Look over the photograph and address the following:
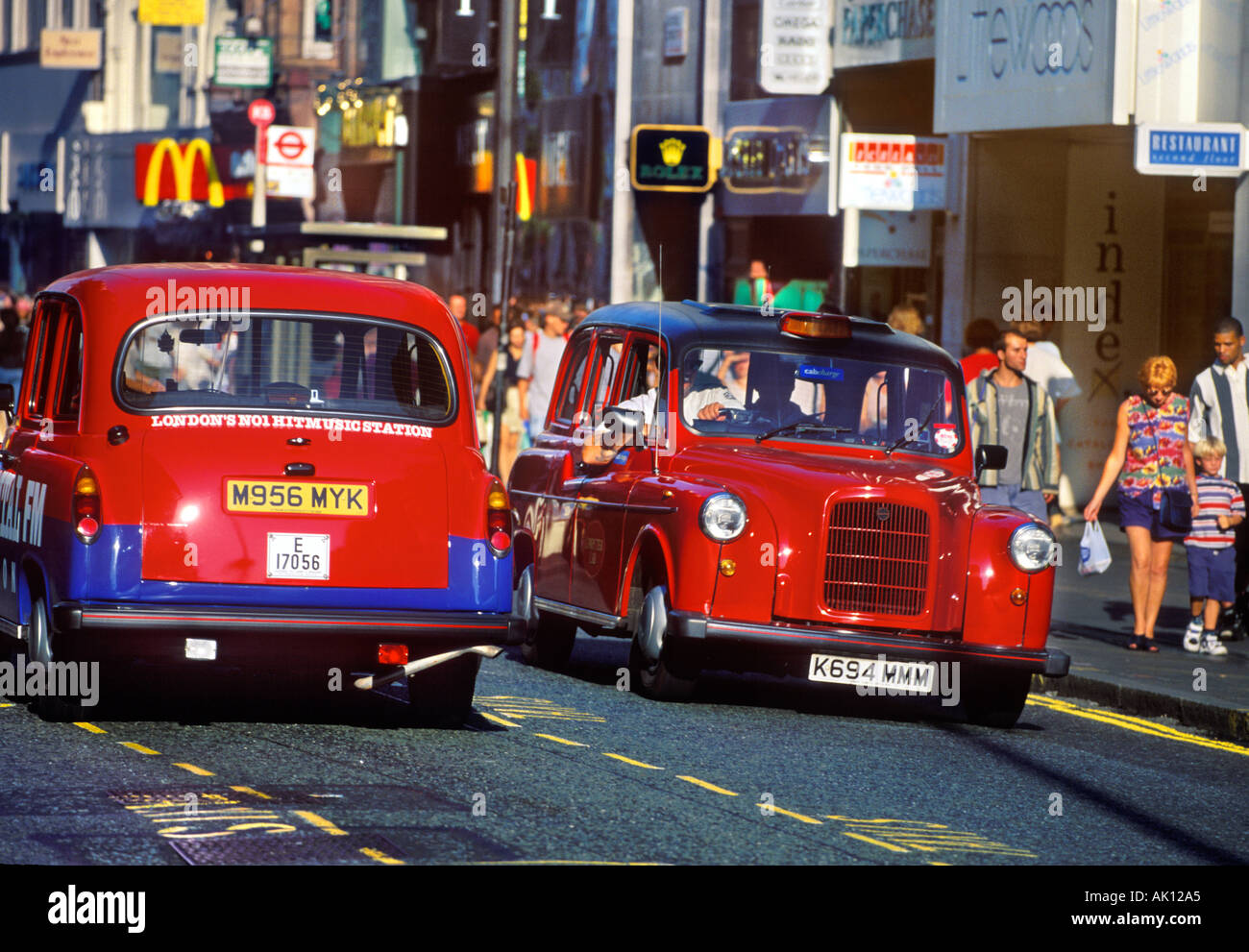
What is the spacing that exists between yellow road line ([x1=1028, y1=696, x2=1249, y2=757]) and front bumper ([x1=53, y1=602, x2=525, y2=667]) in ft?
12.2

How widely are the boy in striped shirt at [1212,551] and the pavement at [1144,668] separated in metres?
0.19

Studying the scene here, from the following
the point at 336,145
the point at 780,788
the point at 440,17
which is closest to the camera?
the point at 780,788

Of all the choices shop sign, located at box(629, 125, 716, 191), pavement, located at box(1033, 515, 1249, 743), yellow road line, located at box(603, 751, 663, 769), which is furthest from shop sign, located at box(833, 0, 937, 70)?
yellow road line, located at box(603, 751, 663, 769)

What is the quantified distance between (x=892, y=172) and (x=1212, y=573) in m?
10.8

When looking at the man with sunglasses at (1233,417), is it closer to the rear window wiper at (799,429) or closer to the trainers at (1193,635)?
the trainers at (1193,635)

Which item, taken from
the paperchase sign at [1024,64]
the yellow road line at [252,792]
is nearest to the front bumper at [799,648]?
the yellow road line at [252,792]

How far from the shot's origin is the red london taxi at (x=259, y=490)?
Answer: 9562 mm

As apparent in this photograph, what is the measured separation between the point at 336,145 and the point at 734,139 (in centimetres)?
1976

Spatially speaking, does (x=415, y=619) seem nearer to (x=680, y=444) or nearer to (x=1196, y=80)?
(x=680, y=444)

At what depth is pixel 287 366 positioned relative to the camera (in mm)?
10203

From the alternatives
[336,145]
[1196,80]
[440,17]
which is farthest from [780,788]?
[336,145]

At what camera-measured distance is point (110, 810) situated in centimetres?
802

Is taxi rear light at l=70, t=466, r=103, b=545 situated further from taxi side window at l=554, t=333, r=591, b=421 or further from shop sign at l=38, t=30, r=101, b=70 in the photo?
shop sign at l=38, t=30, r=101, b=70

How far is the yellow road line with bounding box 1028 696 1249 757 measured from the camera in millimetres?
11383
